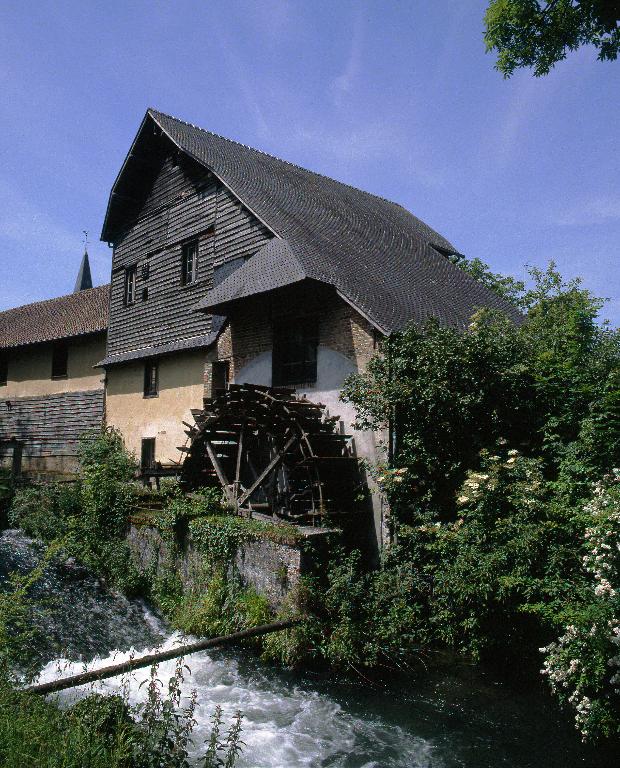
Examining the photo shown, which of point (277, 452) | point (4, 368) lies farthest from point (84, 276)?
point (277, 452)

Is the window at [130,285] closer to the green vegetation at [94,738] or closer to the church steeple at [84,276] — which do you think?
the green vegetation at [94,738]

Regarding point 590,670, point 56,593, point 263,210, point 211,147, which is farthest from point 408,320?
point 211,147

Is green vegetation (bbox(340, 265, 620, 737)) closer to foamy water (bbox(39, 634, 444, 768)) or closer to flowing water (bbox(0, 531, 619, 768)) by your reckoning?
flowing water (bbox(0, 531, 619, 768))

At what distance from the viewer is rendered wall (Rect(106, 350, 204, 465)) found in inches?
575

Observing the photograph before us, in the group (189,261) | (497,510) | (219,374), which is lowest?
(497,510)

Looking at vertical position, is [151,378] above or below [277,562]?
above

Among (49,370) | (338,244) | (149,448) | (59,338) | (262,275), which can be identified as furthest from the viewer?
(49,370)

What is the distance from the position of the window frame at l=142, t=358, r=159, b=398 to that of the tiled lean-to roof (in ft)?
13.3

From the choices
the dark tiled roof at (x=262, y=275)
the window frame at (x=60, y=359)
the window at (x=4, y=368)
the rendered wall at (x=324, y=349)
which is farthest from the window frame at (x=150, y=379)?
the window at (x=4, y=368)

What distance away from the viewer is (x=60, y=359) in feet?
66.7

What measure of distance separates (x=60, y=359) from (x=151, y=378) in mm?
5806

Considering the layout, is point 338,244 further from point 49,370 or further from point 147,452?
point 49,370

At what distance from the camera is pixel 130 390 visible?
54.7 feet

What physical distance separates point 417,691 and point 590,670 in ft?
7.11
